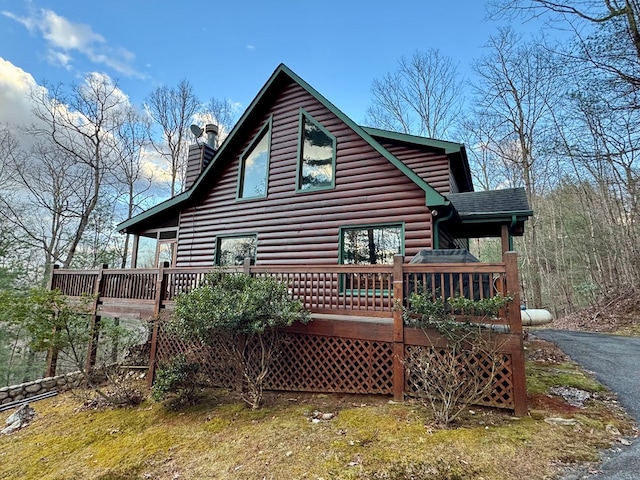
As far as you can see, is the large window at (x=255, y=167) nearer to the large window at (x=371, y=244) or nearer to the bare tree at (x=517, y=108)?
the large window at (x=371, y=244)

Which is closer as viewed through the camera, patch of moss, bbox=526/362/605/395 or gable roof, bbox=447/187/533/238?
patch of moss, bbox=526/362/605/395

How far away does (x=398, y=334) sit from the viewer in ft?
15.0

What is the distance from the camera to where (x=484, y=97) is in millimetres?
16578

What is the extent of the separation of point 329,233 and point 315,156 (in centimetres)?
221

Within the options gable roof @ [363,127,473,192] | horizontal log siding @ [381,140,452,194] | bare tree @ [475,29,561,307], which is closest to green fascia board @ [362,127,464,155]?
gable roof @ [363,127,473,192]

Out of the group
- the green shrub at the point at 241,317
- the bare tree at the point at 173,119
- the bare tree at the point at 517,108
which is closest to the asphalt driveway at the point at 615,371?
the green shrub at the point at 241,317

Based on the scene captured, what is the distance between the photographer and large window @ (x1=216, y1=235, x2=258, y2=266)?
8.95 metres

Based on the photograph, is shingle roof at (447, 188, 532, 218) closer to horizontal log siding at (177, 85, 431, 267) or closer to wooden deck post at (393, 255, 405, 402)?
horizontal log siding at (177, 85, 431, 267)

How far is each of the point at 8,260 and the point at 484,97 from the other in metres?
23.6

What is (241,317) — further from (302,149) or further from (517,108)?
(517,108)

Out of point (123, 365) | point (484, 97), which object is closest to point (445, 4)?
point (484, 97)

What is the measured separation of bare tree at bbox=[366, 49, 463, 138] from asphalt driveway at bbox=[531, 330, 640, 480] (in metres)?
13.2

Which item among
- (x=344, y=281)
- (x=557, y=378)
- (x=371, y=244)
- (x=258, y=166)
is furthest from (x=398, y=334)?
(x=258, y=166)

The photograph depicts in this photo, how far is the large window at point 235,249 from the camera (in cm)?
895
